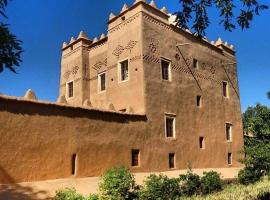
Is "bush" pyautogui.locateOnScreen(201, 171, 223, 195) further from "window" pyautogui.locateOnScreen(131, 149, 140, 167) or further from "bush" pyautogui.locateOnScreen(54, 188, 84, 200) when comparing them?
"bush" pyautogui.locateOnScreen(54, 188, 84, 200)

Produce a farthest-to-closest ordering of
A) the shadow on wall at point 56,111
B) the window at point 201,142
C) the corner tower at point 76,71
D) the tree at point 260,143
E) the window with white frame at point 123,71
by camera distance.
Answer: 1. the corner tower at point 76,71
2. the window at point 201,142
3. the window with white frame at point 123,71
4. the tree at point 260,143
5. the shadow on wall at point 56,111

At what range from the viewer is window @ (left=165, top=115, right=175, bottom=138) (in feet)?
65.9

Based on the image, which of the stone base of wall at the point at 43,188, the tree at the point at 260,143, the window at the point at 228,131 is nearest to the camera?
the stone base of wall at the point at 43,188

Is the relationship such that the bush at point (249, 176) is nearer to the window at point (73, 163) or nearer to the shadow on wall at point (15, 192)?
the window at point (73, 163)

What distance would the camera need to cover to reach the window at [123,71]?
20734 millimetres

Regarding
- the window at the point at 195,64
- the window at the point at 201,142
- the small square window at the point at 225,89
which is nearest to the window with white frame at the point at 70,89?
the window at the point at 195,64

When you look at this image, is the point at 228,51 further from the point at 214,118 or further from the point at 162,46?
the point at 162,46

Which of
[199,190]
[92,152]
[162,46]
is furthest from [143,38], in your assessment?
[199,190]

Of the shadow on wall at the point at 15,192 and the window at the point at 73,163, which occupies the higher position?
the window at the point at 73,163

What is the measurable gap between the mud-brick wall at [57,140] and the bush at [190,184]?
9.77 ft

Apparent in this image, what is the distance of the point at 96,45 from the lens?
24.3m

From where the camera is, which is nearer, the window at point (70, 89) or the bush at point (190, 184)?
the bush at point (190, 184)

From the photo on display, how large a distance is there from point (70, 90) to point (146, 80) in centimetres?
825

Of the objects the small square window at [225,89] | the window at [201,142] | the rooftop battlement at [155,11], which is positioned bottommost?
the window at [201,142]
